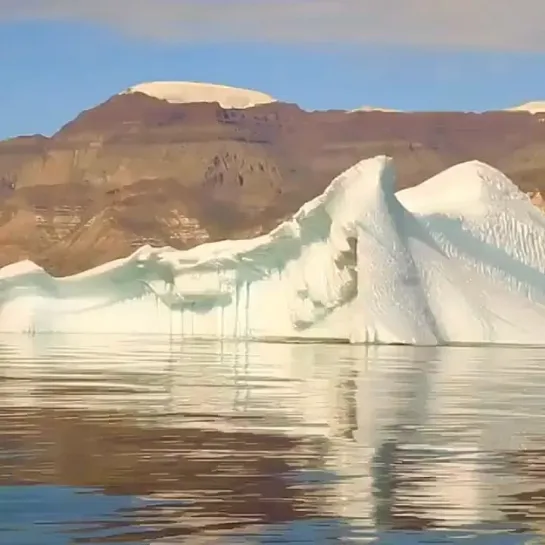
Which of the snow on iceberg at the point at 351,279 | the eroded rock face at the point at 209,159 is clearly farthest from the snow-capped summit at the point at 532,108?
the snow on iceberg at the point at 351,279

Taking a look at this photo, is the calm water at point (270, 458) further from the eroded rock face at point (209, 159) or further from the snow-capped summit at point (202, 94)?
the snow-capped summit at point (202, 94)

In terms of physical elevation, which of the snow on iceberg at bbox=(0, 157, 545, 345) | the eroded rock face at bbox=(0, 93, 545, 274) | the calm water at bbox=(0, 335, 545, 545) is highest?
the eroded rock face at bbox=(0, 93, 545, 274)

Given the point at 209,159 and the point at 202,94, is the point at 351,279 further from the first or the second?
the point at 202,94

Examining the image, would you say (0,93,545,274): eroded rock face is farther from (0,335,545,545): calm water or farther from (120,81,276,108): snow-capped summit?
(0,335,545,545): calm water

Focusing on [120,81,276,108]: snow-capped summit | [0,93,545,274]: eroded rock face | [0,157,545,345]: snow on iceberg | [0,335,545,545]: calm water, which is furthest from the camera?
[120,81,276,108]: snow-capped summit

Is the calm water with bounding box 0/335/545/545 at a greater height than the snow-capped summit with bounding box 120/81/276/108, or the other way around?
the snow-capped summit with bounding box 120/81/276/108

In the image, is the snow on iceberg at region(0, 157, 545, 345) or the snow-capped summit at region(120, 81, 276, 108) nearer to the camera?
the snow on iceberg at region(0, 157, 545, 345)

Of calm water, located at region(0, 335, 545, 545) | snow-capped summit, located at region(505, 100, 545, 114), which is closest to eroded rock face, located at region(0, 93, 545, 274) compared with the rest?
snow-capped summit, located at region(505, 100, 545, 114)

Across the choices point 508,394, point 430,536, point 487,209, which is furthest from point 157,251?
point 430,536
